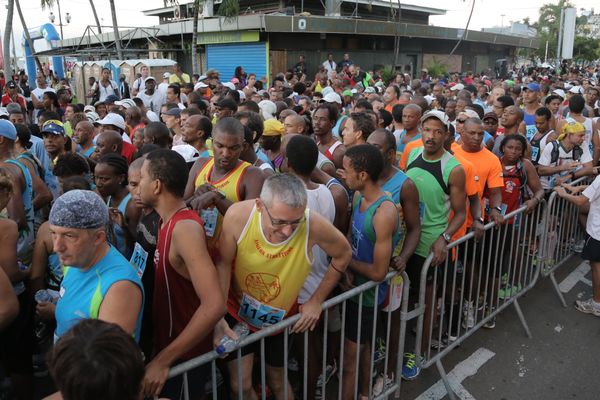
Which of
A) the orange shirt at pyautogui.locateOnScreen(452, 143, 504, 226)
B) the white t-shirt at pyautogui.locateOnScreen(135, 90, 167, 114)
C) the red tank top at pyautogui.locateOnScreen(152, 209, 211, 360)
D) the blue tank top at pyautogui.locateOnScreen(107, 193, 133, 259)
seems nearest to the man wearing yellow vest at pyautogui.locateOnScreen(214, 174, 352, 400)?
the red tank top at pyautogui.locateOnScreen(152, 209, 211, 360)

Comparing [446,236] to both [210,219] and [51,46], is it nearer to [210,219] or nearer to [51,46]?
[210,219]

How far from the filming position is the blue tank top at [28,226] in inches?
154

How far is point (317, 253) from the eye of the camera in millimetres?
3289

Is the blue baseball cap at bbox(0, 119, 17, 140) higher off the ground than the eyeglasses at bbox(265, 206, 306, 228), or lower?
higher

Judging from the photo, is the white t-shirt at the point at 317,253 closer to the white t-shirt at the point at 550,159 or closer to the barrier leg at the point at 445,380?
the barrier leg at the point at 445,380

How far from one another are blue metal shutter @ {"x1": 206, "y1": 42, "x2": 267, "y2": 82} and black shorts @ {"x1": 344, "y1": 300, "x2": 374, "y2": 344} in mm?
20736

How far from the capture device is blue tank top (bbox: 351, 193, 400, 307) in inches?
131

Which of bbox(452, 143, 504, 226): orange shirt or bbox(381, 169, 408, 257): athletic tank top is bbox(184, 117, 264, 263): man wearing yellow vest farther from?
bbox(452, 143, 504, 226): orange shirt

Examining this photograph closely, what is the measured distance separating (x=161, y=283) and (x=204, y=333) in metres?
0.44

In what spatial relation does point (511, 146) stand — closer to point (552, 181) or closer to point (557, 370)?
point (552, 181)

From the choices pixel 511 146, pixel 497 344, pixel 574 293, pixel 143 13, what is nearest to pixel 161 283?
pixel 497 344

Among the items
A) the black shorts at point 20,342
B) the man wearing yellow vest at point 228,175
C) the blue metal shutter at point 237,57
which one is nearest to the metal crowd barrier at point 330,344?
the man wearing yellow vest at point 228,175

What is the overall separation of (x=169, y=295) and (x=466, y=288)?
11.3 ft

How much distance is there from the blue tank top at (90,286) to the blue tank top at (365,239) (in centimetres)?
165
